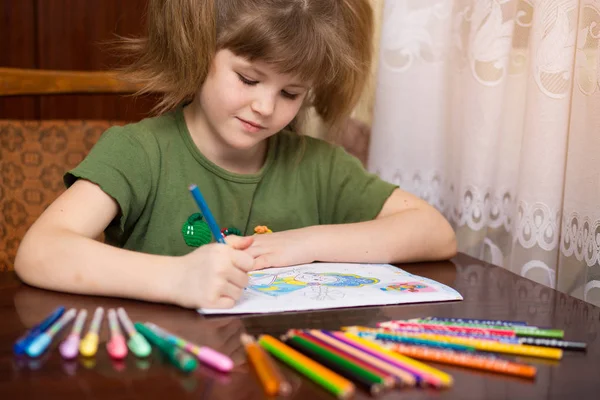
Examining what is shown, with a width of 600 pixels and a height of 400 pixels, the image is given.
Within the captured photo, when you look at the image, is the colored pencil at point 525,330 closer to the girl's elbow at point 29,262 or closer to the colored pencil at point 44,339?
the colored pencil at point 44,339

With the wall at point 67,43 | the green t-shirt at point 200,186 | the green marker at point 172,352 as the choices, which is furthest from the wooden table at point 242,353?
the wall at point 67,43

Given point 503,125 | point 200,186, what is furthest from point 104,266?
point 503,125

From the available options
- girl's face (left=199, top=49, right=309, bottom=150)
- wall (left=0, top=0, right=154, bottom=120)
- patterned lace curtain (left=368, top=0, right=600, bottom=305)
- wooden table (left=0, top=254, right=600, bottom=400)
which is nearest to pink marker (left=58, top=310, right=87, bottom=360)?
wooden table (left=0, top=254, right=600, bottom=400)

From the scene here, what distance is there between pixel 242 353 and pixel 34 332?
19 centimetres

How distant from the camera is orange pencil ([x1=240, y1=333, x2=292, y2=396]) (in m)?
0.55

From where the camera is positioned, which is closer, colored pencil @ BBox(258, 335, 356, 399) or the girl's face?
colored pencil @ BBox(258, 335, 356, 399)

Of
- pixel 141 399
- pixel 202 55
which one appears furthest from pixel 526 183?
pixel 141 399

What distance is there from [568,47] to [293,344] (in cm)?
70

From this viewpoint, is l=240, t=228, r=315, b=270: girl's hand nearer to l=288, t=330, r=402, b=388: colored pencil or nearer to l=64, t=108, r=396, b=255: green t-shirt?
l=64, t=108, r=396, b=255: green t-shirt

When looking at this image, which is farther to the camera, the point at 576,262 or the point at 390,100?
the point at 390,100

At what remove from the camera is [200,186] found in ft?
3.82

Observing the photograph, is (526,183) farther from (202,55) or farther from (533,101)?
(202,55)

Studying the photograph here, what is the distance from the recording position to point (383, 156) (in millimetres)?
1481

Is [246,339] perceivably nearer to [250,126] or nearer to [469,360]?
[469,360]
